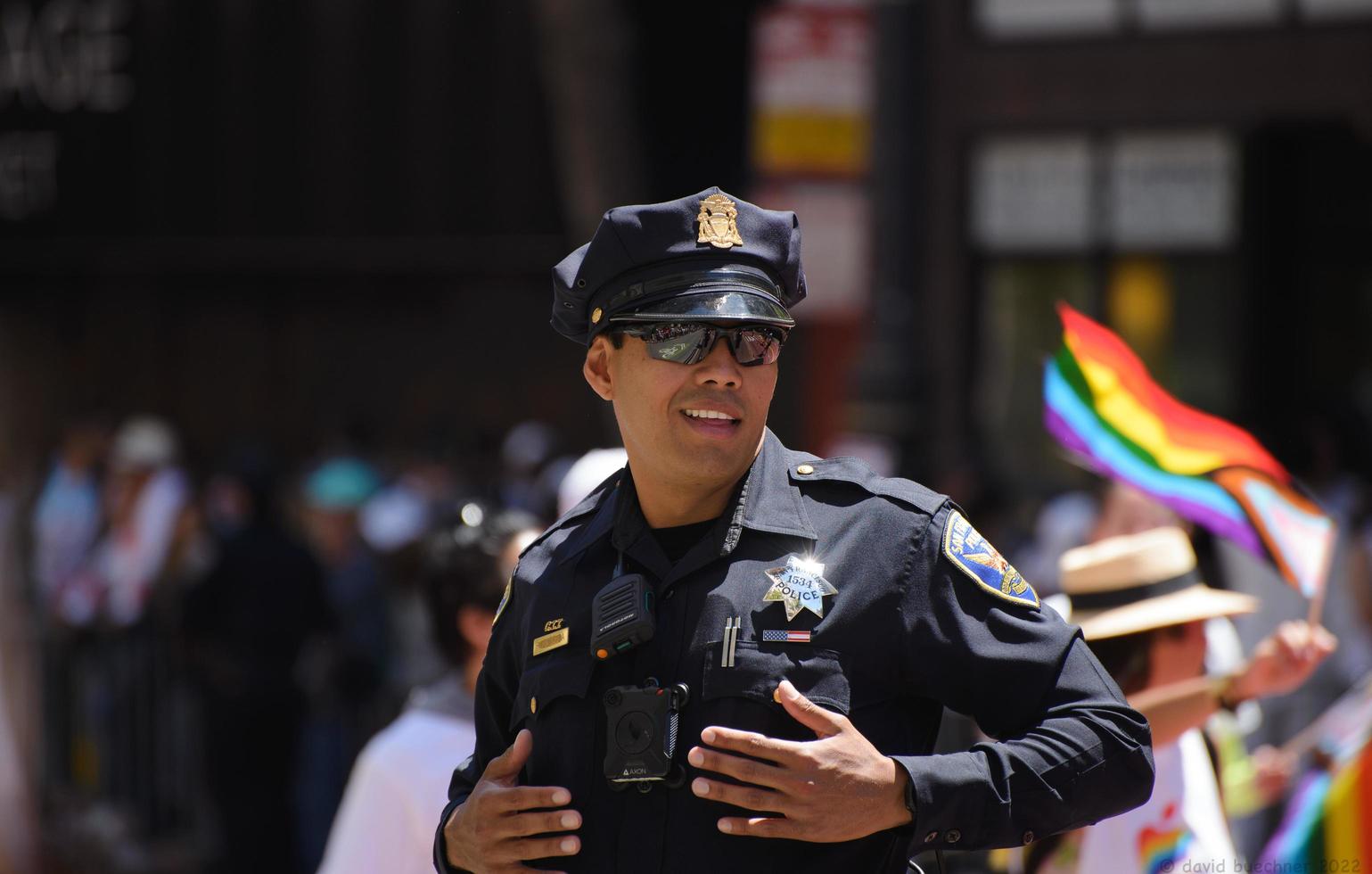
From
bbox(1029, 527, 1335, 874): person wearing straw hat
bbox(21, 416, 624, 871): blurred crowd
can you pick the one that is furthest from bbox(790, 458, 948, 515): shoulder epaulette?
bbox(21, 416, 624, 871): blurred crowd

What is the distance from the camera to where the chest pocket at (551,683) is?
2582 mm

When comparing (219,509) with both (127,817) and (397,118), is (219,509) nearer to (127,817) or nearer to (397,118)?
(127,817)

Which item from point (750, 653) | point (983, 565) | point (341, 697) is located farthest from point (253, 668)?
point (983, 565)

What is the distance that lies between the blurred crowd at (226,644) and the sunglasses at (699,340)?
4073 millimetres

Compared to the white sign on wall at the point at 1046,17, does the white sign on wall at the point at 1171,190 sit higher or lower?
lower

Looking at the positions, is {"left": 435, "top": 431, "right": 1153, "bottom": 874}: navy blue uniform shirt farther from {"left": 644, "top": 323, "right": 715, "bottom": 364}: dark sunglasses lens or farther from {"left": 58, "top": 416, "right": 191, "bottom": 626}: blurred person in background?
{"left": 58, "top": 416, "right": 191, "bottom": 626}: blurred person in background

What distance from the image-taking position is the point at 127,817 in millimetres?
9039

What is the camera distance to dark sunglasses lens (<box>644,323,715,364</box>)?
8.41ft

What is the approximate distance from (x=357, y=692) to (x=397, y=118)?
839 centimetres

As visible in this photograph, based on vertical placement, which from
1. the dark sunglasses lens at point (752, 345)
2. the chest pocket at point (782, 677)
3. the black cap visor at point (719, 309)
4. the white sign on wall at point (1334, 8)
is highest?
the white sign on wall at point (1334, 8)

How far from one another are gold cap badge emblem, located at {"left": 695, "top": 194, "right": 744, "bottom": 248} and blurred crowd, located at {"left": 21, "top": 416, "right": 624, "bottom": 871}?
4099 mm

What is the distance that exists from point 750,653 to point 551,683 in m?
0.34

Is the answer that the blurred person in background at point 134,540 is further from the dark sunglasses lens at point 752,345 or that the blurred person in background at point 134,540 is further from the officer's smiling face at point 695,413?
the dark sunglasses lens at point 752,345

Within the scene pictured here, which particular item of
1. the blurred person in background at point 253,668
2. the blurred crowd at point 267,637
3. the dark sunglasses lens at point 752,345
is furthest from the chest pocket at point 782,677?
the blurred person in background at point 253,668
